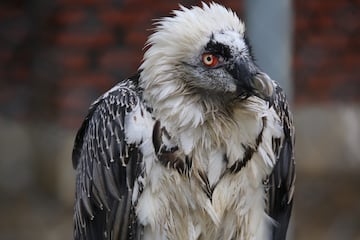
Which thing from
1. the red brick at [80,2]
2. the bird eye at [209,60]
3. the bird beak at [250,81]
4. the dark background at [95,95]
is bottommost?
the dark background at [95,95]

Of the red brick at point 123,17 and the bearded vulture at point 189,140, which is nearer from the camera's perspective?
the bearded vulture at point 189,140

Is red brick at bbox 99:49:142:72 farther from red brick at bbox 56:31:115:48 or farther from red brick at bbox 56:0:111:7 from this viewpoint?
red brick at bbox 56:0:111:7

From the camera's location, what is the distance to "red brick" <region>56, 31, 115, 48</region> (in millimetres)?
7055

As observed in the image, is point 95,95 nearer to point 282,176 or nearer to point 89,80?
point 89,80

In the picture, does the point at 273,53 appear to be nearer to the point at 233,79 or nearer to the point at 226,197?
the point at 233,79

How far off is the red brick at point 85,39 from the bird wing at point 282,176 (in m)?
2.89

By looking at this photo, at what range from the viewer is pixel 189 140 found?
4.10 m

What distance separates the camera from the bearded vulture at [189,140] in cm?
407
